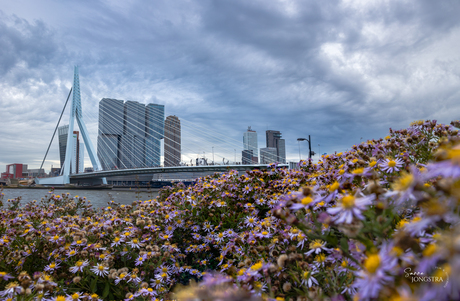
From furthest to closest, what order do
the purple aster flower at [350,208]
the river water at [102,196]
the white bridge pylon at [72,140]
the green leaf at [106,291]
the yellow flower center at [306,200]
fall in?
the white bridge pylon at [72,140], the river water at [102,196], the green leaf at [106,291], the yellow flower center at [306,200], the purple aster flower at [350,208]

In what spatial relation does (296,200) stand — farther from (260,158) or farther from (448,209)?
(260,158)

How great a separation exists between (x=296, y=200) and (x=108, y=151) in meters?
35.0

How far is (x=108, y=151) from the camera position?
106 ft

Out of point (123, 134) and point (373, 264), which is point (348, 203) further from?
point (123, 134)

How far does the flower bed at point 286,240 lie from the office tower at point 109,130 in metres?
27.6

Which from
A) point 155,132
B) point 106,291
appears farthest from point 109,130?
point 106,291

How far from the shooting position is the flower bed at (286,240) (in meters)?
0.65

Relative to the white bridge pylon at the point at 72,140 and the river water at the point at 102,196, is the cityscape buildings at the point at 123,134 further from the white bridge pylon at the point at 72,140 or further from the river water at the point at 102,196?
the river water at the point at 102,196

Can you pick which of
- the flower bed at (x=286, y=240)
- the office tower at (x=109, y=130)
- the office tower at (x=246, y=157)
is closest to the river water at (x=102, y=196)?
the flower bed at (x=286, y=240)

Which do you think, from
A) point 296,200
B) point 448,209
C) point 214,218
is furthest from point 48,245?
point 448,209

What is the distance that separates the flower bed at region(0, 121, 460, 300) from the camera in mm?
654

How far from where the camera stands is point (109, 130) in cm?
3069

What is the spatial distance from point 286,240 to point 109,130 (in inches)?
1289

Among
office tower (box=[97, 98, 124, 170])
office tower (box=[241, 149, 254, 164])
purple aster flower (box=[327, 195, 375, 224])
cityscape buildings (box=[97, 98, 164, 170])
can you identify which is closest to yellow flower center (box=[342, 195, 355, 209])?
purple aster flower (box=[327, 195, 375, 224])
